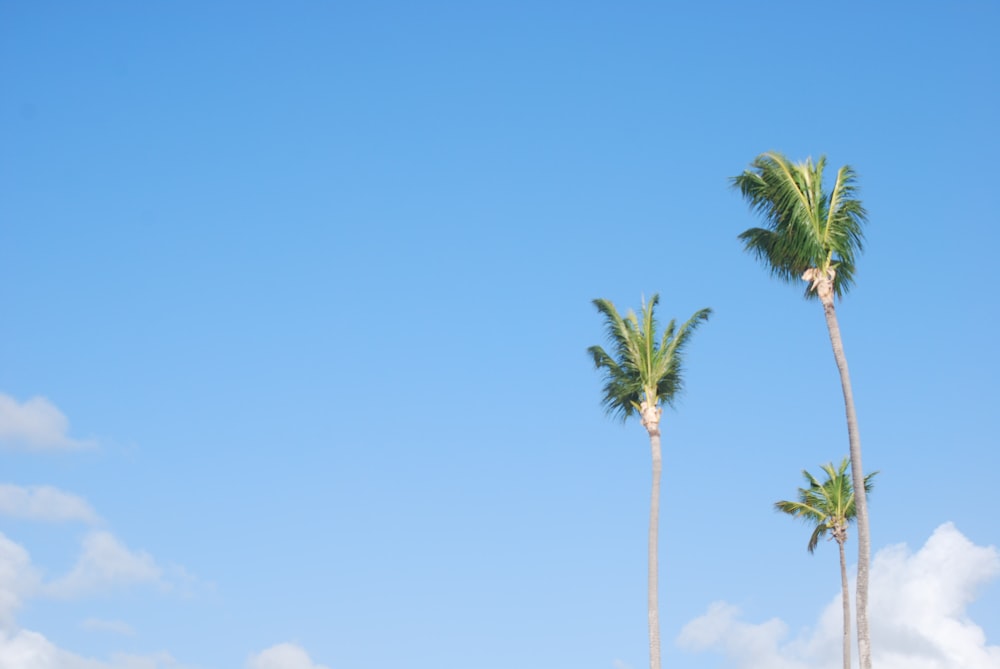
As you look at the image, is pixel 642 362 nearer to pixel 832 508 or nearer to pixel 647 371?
pixel 647 371

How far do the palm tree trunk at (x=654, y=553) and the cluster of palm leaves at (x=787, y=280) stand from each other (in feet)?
0.11

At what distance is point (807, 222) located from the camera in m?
37.4

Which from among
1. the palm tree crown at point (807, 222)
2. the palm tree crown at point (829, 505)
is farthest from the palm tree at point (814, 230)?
the palm tree crown at point (829, 505)

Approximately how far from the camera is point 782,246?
38344 millimetres

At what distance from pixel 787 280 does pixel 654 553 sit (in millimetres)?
11028

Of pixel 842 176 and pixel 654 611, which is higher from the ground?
pixel 842 176

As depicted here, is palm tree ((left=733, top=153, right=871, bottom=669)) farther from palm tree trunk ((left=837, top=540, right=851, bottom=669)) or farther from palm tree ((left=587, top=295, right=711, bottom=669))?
palm tree trunk ((left=837, top=540, right=851, bottom=669))

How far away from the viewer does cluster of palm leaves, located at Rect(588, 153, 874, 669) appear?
119 ft

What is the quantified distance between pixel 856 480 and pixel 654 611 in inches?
398

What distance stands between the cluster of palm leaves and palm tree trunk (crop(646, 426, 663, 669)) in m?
0.03

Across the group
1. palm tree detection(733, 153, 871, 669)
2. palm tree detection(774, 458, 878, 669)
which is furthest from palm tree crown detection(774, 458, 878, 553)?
palm tree detection(733, 153, 871, 669)

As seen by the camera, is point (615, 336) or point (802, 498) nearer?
point (615, 336)

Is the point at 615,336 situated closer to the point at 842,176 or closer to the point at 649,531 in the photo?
the point at 649,531

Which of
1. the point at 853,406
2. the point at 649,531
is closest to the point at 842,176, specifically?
the point at 853,406
